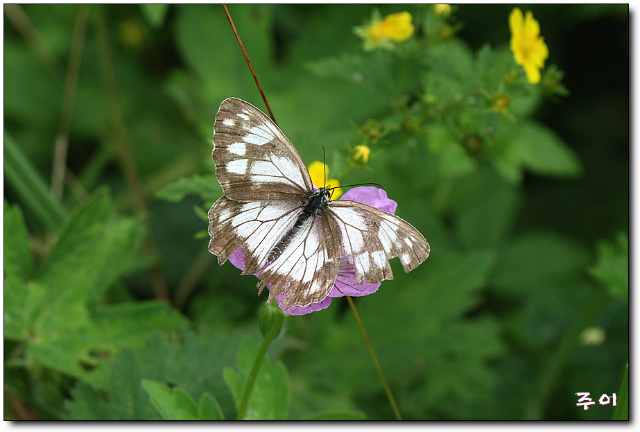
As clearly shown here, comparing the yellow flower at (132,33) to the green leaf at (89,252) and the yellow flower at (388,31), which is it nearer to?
the green leaf at (89,252)

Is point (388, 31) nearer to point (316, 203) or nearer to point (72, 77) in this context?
point (316, 203)

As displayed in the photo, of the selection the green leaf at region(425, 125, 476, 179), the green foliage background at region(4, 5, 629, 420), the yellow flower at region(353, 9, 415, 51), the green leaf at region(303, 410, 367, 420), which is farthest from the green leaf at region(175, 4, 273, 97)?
the green leaf at region(303, 410, 367, 420)

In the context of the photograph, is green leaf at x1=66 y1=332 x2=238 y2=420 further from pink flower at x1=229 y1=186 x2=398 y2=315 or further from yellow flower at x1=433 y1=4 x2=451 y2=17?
yellow flower at x1=433 y1=4 x2=451 y2=17

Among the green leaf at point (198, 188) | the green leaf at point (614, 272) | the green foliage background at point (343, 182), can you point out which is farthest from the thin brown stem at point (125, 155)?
the green leaf at point (614, 272)

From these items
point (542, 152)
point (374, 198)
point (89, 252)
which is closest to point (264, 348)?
point (374, 198)

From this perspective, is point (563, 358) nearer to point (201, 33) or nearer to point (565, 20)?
point (565, 20)

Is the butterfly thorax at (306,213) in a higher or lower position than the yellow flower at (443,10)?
lower
